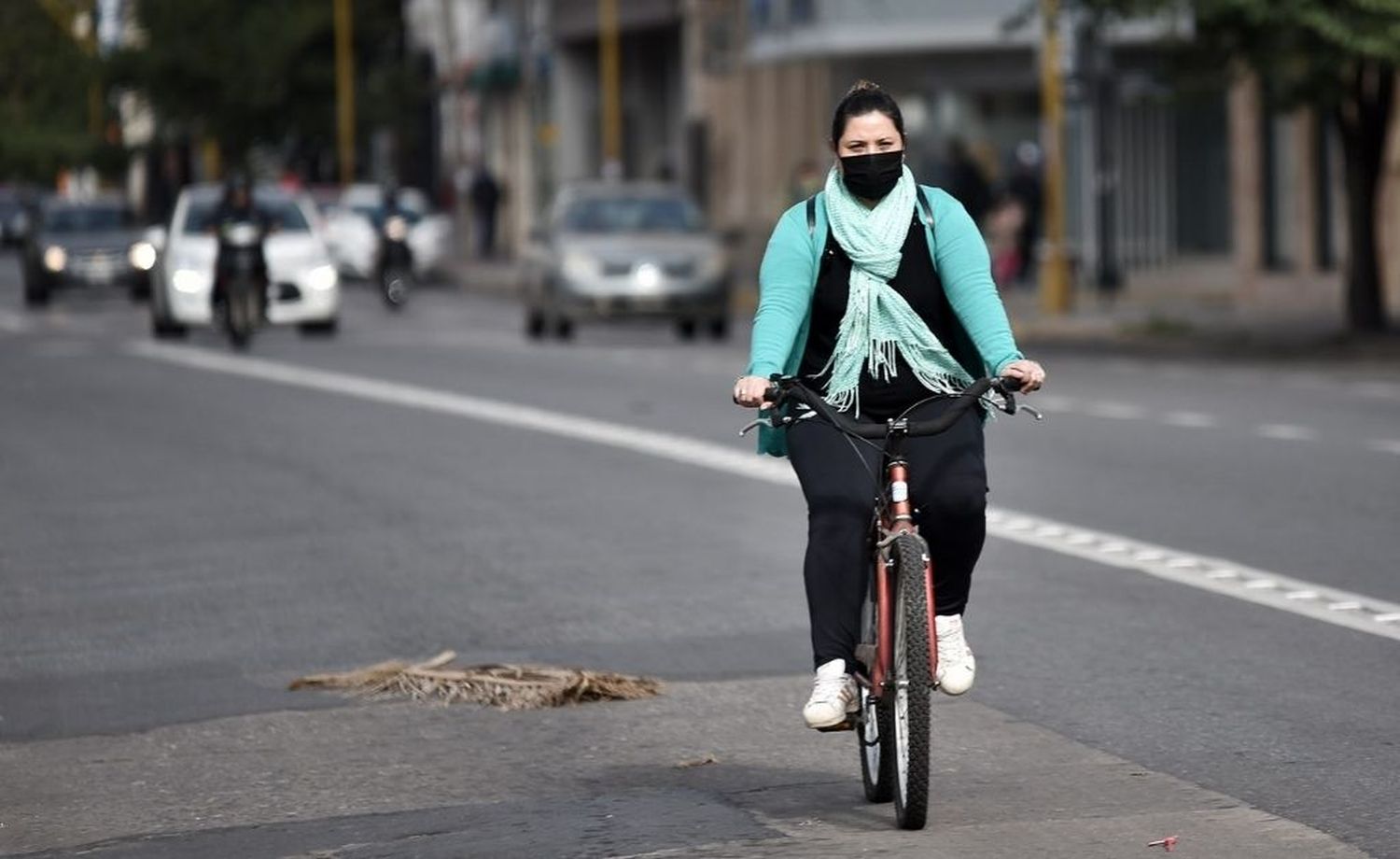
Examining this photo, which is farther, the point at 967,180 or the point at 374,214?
the point at 374,214

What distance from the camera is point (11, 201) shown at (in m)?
94.8

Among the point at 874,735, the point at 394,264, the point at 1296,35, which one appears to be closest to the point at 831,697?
the point at 874,735

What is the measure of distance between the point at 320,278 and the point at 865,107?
85.7 ft

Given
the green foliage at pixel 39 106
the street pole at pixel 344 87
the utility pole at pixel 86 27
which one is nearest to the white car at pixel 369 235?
the street pole at pixel 344 87

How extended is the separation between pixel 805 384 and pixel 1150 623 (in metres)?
3.53

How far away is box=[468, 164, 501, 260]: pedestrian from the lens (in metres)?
64.9

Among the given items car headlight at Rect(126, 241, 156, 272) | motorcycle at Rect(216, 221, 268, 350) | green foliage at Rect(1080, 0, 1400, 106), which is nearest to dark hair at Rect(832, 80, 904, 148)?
green foliage at Rect(1080, 0, 1400, 106)

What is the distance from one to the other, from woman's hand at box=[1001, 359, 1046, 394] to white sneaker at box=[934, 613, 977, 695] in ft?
1.87

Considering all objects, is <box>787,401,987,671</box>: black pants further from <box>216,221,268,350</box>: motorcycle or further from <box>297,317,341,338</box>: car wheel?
<box>297,317,341,338</box>: car wheel

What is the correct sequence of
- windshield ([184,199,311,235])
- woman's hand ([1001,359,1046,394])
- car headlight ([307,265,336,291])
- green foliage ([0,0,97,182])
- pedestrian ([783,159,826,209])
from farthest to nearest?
green foliage ([0,0,97,182]) < pedestrian ([783,159,826,209]) < car headlight ([307,265,336,291]) < windshield ([184,199,311,235]) < woman's hand ([1001,359,1046,394])

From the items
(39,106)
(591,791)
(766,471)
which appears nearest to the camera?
(591,791)

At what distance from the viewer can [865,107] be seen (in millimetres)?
7273

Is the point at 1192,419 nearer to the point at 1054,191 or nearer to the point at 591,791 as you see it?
the point at 591,791

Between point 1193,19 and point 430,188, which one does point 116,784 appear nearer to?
point 1193,19
